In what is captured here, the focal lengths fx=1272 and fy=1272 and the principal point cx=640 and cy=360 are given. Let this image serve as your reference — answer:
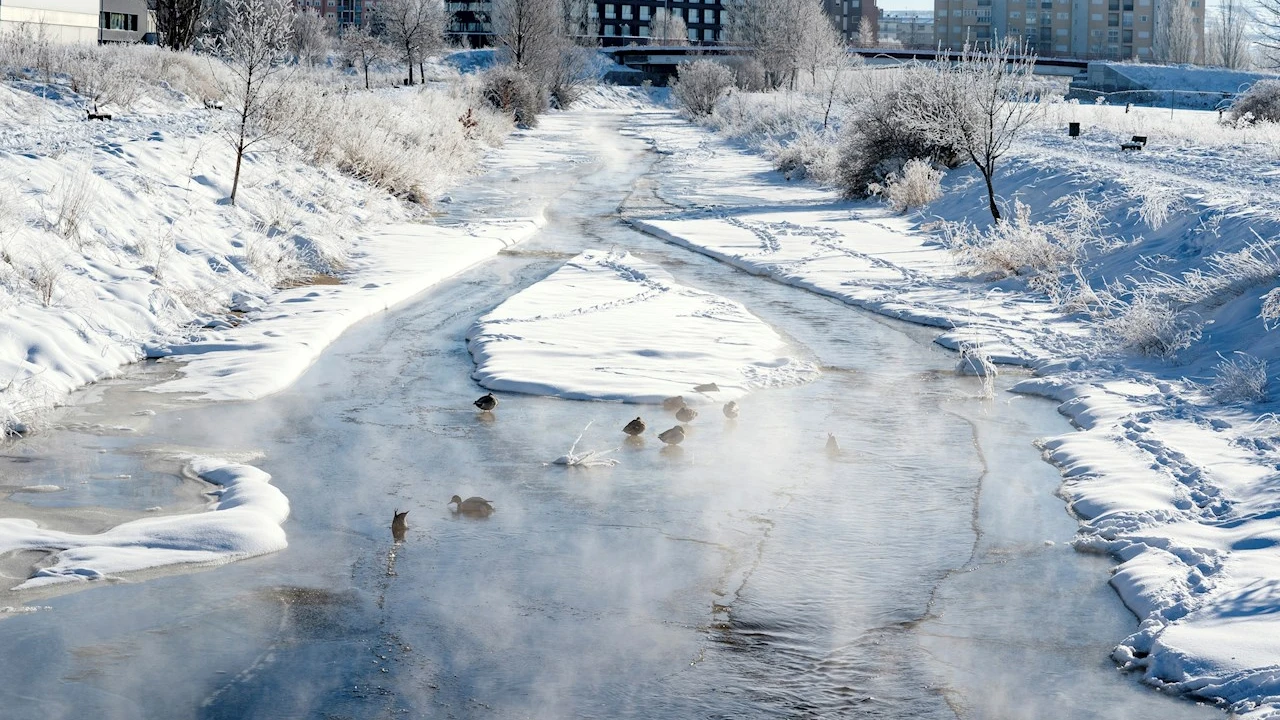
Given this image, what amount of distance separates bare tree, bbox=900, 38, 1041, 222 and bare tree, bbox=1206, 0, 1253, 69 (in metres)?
84.6

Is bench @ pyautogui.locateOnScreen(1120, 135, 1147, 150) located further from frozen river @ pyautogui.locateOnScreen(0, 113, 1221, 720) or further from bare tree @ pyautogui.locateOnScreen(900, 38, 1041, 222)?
frozen river @ pyautogui.locateOnScreen(0, 113, 1221, 720)

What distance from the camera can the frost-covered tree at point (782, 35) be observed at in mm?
66375

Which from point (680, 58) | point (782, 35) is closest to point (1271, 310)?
point (782, 35)

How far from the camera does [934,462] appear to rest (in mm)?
7980

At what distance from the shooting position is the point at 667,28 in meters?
134

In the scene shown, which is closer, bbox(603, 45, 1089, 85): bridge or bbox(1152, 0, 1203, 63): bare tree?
bbox(603, 45, 1089, 85): bridge

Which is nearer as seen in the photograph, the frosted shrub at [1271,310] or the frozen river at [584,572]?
the frozen river at [584,572]

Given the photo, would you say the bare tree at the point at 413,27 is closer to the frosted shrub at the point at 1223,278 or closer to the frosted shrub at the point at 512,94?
the frosted shrub at the point at 512,94

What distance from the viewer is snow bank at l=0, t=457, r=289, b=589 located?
5.86 metres

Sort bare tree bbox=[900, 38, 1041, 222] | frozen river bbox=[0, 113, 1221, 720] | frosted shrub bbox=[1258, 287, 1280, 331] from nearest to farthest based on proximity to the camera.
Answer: frozen river bbox=[0, 113, 1221, 720]
frosted shrub bbox=[1258, 287, 1280, 331]
bare tree bbox=[900, 38, 1041, 222]

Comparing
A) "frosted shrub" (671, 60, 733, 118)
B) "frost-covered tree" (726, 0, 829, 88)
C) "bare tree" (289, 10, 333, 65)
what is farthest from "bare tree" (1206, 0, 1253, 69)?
"bare tree" (289, 10, 333, 65)

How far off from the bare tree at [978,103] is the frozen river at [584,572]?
33.4 feet

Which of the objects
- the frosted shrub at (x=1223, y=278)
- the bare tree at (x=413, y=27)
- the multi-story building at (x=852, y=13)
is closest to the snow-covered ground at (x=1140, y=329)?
the frosted shrub at (x=1223, y=278)

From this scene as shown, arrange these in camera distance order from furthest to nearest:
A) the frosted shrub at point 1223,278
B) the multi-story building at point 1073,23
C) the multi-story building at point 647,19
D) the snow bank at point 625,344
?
the multi-story building at point 647,19 → the multi-story building at point 1073,23 → the frosted shrub at point 1223,278 → the snow bank at point 625,344
